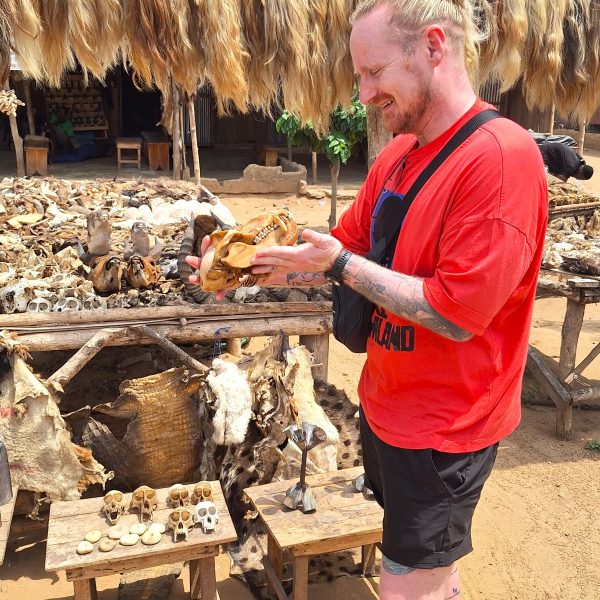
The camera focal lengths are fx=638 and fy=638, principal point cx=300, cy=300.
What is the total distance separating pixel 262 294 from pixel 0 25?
2.28m

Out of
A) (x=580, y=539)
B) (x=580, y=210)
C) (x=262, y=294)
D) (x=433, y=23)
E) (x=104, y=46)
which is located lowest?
(x=580, y=539)

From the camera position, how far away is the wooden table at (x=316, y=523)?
275cm

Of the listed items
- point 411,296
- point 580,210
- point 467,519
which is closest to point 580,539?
point 467,519

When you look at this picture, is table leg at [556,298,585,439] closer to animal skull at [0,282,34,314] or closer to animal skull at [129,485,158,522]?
animal skull at [129,485,158,522]

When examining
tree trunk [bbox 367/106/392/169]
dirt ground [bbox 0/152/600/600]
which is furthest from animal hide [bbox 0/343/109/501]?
tree trunk [bbox 367/106/392/169]

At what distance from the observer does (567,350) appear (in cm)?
514

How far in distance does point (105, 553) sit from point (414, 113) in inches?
82.8

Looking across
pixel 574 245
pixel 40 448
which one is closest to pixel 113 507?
pixel 40 448

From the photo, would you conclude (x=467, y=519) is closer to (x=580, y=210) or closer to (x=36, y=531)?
(x=36, y=531)

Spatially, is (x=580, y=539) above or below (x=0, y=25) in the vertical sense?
below

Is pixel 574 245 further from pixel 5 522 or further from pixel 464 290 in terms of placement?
pixel 5 522

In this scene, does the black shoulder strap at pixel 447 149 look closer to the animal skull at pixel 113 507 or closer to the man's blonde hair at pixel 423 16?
the man's blonde hair at pixel 423 16

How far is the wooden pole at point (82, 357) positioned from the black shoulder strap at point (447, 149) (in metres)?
2.67

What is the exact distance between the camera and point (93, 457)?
12.2ft
